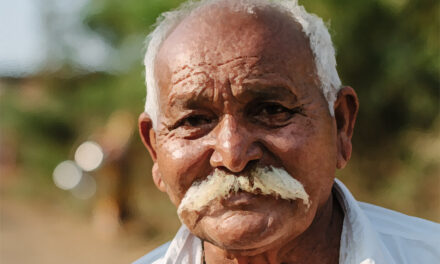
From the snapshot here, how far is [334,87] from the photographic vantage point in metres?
1.72

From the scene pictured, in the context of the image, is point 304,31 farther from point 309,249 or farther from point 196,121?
point 309,249

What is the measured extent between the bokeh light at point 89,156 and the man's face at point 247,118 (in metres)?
6.70

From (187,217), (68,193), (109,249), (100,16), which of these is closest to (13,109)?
(68,193)

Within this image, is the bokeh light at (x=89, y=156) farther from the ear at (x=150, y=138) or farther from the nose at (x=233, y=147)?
the nose at (x=233, y=147)

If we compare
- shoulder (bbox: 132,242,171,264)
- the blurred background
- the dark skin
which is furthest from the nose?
the blurred background

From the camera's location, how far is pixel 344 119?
1776mm

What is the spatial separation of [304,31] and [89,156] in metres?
7.16

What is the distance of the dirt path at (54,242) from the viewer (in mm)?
7184

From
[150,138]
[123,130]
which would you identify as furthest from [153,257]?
[123,130]

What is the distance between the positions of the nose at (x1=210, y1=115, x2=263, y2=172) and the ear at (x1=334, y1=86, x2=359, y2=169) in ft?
1.22

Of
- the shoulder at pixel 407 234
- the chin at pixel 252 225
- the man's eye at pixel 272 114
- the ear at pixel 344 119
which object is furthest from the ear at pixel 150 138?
the shoulder at pixel 407 234

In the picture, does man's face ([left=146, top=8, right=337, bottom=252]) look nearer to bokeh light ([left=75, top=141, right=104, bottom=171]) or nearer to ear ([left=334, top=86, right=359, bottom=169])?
ear ([left=334, top=86, right=359, bottom=169])

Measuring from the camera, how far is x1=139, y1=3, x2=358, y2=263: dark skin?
1.51m

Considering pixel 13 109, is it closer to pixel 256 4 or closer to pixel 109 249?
pixel 109 249
